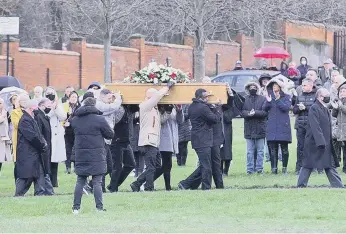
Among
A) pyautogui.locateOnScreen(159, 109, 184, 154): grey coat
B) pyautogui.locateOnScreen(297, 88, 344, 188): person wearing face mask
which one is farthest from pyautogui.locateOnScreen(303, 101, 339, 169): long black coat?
pyautogui.locateOnScreen(159, 109, 184, 154): grey coat

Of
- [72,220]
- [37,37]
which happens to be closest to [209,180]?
[72,220]

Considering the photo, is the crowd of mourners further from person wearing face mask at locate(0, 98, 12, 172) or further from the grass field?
the grass field

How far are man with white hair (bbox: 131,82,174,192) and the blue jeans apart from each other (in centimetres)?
365

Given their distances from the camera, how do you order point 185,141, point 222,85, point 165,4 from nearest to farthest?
point 222,85 → point 185,141 → point 165,4

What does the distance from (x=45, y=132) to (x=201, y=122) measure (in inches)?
114

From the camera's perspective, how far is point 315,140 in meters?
19.6

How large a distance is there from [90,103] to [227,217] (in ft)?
9.10

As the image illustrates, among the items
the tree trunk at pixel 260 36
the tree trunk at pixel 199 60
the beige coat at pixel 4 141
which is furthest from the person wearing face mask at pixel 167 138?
the tree trunk at pixel 260 36

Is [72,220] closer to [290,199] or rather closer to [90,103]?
[90,103]

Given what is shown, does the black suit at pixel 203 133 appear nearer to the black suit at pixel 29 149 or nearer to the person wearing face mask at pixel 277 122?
the black suit at pixel 29 149

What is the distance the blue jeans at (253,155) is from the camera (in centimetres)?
2358

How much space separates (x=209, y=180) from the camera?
2059 centimetres

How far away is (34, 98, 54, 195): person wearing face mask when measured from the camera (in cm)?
2016

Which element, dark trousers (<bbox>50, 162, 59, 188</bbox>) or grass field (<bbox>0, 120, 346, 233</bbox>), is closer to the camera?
grass field (<bbox>0, 120, 346, 233</bbox>)
